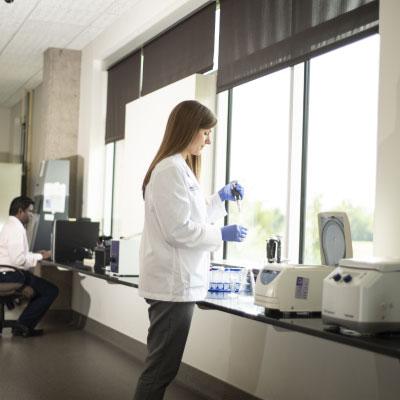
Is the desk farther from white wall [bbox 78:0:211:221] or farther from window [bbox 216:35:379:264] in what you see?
white wall [bbox 78:0:211:221]

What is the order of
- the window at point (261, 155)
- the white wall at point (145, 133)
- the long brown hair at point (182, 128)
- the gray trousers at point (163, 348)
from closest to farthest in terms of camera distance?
the gray trousers at point (163, 348) → the long brown hair at point (182, 128) → the window at point (261, 155) → the white wall at point (145, 133)

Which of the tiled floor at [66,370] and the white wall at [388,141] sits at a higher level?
the white wall at [388,141]

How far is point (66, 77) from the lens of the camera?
304 inches

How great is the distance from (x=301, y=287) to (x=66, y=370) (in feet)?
8.97

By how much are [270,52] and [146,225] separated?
5.77 feet

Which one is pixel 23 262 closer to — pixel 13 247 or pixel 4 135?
pixel 13 247

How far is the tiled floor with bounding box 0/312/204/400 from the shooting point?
4.40 meters

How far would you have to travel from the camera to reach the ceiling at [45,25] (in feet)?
20.1

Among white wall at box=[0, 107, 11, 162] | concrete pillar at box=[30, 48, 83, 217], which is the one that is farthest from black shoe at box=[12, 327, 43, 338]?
white wall at box=[0, 107, 11, 162]

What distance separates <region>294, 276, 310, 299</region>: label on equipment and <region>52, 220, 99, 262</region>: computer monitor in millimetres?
3909

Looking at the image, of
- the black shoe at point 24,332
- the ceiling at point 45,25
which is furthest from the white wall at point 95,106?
the black shoe at point 24,332

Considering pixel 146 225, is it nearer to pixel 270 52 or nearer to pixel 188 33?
pixel 270 52

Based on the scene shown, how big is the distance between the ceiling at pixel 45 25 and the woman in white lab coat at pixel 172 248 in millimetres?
3359

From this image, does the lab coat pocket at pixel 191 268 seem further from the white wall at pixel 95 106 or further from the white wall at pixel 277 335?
the white wall at pixel 95 106
